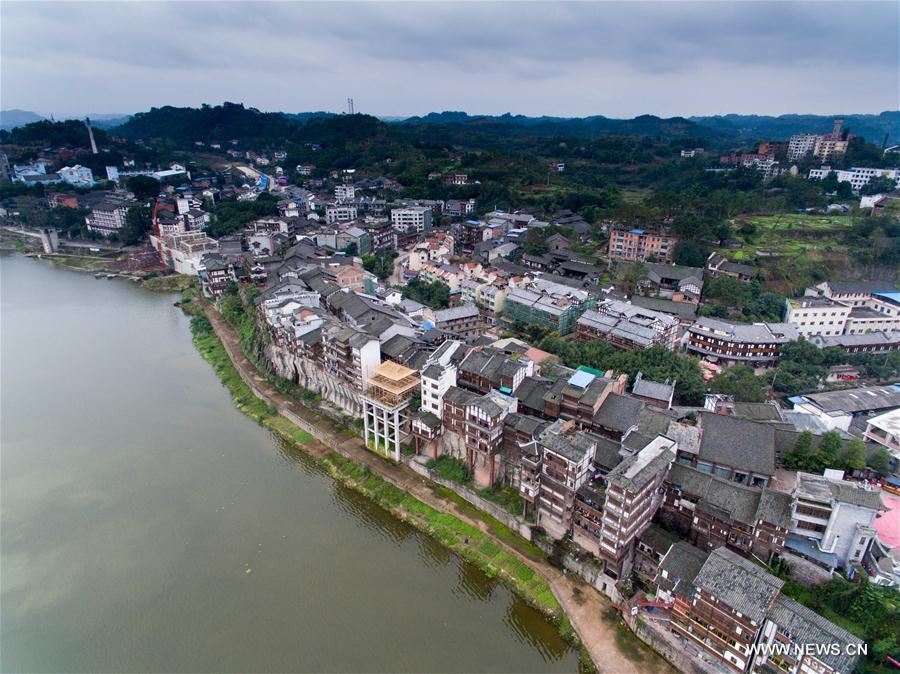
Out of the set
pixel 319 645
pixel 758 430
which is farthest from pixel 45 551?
pixel 758 430

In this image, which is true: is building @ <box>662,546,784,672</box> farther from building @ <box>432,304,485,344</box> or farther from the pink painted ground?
building @ <box>432,304,485,344</box>

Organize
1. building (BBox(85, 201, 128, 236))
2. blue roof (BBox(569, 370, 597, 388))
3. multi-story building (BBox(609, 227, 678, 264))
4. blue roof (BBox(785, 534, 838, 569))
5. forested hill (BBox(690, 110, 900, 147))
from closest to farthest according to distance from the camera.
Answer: blue roof (BBox(785, 534, 838, 569))
blue roof (BBox(569, 370, 597, 388))
multi-story building (BBox(609, 227, 678, 264))
building (BBox(85, 201, 128, 236))
forested hill (BBox(690, 110, 900, 147))

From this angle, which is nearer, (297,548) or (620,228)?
(297,548)

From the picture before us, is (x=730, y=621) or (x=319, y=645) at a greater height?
(x=730, y=621)

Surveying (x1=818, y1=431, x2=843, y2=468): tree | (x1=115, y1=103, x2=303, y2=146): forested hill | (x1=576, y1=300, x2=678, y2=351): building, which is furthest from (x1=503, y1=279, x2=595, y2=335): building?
(x1=115, y1=103, x2=303, y2=146): forested hill

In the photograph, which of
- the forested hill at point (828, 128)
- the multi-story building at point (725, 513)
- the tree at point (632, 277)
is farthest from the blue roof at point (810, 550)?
the forested hill at point (828, 128)

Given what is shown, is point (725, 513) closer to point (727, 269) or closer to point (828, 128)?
point (727, 269)

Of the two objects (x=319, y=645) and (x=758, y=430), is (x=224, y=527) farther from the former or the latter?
(x=758, y=430)
